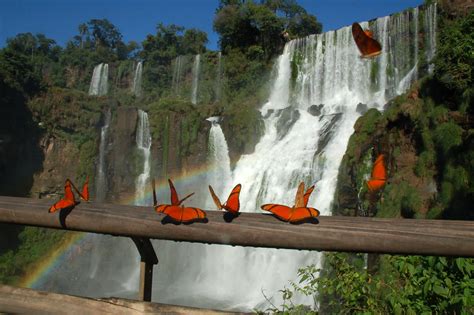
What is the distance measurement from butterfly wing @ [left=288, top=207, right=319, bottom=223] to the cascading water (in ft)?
33.4

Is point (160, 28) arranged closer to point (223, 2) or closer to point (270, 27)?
point (223, 2)

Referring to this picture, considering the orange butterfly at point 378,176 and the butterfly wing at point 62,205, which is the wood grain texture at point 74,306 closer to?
the butterfly wing at point 62,205

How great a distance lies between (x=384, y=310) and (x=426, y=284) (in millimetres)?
515

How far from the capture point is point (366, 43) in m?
1.80

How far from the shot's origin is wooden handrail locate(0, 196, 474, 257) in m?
1.22

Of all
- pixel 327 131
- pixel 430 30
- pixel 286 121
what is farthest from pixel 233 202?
pixel 430 30

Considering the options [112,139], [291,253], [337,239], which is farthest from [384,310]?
[112,139]

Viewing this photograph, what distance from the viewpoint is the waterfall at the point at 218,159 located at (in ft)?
59.2

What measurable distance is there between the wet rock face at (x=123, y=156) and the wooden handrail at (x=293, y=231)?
19217 mm

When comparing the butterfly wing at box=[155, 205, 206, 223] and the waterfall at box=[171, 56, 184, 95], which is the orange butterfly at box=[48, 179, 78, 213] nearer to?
the butterfly wing at box=[155, 205, 206, 223]

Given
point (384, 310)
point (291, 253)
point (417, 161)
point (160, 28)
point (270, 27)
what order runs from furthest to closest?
point (160, 28) < point (270, 27) < point (291, 253) < point (417, 161) < point (384, 310)

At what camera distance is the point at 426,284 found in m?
1.81

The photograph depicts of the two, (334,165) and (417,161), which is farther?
(334,165)

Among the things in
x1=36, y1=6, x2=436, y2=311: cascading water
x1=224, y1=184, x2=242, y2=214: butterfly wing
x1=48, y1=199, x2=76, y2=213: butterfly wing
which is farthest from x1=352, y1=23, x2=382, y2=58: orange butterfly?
x1=36, y1=6, x2=436, y2=311: cascading water
